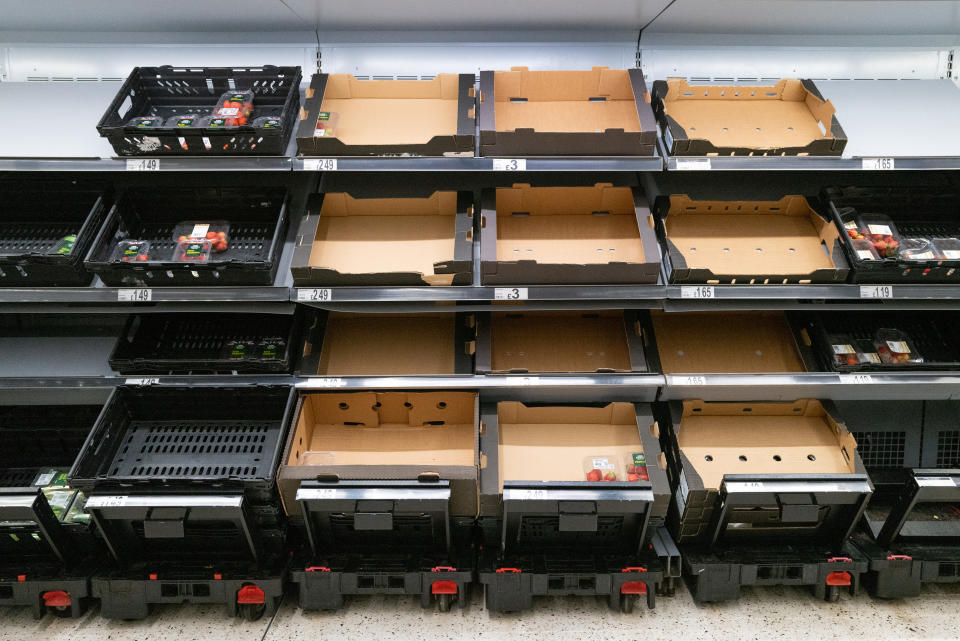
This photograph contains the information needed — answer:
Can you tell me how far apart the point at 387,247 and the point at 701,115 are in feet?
4.27

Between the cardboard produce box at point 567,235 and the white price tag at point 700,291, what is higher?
the cardboard produce box at point 567,235

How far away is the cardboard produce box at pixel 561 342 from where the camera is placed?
6.79 feet

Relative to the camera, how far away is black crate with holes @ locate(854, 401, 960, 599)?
1.82 m

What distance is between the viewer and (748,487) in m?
1.76

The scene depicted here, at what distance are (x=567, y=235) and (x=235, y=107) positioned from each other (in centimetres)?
132

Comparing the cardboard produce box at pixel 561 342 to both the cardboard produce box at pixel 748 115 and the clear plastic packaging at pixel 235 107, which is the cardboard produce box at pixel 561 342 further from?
the clear plastic packaging at pixel 235 107

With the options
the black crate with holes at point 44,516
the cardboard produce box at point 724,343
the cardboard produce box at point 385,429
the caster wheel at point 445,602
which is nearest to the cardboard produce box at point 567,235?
the cardboard produce box at point 724,343

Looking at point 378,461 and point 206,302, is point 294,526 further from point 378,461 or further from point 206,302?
point 206,302

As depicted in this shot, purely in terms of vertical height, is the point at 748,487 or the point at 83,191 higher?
the point at 83,191

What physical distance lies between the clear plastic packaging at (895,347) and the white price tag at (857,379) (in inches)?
5.1

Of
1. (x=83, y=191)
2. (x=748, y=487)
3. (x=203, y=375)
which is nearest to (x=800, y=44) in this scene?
(x=748, y=487)

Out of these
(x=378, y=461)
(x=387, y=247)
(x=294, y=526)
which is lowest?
(x=294, y=526)

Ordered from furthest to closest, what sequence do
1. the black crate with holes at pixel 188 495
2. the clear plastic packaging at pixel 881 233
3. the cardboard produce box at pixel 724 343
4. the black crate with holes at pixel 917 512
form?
the cardboard produce box at pixel 724 343
the clear plastic packaging at pixel 881 233
the black crate with holes at pixel 917 512
the black crate with holes at pixel 188 495

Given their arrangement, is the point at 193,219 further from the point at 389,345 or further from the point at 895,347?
the point at 895,347
